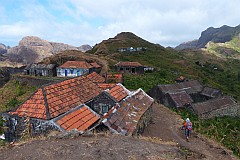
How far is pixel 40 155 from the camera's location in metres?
9.27

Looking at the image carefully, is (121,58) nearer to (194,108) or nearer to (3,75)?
(3,75)

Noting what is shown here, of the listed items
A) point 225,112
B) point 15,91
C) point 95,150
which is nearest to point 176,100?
point 225,112

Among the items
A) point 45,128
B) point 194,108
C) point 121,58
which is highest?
point 121,58

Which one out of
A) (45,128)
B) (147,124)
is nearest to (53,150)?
(45,128)

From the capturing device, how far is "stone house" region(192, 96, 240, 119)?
103 ft

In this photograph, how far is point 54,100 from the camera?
1527 cm

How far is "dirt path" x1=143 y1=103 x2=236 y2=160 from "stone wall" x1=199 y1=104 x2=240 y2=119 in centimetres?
1199

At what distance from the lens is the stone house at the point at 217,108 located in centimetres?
3147

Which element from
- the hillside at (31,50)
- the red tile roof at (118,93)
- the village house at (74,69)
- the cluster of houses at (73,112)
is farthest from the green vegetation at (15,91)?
the hillside at (31,50)

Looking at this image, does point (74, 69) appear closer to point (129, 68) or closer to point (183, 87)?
point (129, 68)

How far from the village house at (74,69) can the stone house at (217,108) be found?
25.8 metres

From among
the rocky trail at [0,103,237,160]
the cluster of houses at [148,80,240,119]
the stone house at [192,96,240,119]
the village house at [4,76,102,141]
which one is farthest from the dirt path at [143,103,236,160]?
the stone house at [192,96,240,119]

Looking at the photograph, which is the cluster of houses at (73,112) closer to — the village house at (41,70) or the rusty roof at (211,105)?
the rusty roof at (211,105)

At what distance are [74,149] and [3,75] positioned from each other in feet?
197
